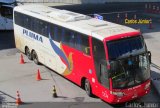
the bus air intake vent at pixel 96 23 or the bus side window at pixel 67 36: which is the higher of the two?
the bus air intake vent at pixel 96 23

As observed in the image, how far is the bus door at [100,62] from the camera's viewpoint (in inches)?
634

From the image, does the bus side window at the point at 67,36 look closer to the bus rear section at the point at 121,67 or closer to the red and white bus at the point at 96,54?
the red and white bus at the point at 96,54

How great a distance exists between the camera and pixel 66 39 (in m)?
19.2

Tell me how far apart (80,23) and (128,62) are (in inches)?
152

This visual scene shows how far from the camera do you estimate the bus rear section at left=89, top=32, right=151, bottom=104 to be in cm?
1588

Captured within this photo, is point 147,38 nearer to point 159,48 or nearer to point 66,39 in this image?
point 159,48

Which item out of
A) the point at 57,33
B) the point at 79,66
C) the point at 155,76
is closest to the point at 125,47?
the point at 79,66

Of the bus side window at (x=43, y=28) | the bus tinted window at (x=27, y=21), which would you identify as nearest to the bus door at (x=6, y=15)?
the bus tinted window at (x=27, y=21)

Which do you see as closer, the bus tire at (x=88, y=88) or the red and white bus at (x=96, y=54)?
the red and white bus at (x=96, y=54)

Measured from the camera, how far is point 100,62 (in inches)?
645

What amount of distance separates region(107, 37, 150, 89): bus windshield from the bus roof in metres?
0.62

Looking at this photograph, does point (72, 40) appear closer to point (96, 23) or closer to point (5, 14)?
point (96, 23)

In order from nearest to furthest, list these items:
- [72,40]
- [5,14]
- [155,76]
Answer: [72,40] < [155,76] < [5,14]

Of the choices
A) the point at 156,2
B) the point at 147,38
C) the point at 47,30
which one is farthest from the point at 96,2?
the point at 47,30
